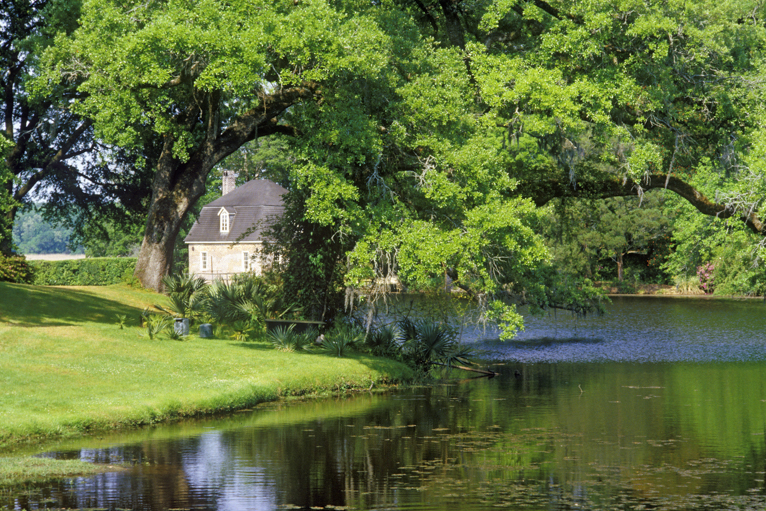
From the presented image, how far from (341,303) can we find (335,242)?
2.87 meters

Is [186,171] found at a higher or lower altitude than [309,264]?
higher

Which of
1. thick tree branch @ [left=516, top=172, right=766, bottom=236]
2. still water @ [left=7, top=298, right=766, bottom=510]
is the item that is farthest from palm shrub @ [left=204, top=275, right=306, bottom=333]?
thick tree branch @ [left=516, top=172, right=766, bottom=236]

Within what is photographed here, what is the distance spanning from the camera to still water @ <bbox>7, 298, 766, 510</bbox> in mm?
12352

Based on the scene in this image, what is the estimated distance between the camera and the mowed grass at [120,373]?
17484 millimetres

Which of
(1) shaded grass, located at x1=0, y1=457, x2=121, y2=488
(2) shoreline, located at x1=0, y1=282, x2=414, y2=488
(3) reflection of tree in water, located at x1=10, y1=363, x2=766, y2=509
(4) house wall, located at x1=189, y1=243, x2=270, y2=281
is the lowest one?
(3) reflection of tree in water, located at x1=10, y1=363, x2=766, y2=509

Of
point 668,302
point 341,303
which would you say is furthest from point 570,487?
point 668,302

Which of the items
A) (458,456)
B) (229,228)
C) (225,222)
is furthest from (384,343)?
(225,222)

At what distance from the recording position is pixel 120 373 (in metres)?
20.9

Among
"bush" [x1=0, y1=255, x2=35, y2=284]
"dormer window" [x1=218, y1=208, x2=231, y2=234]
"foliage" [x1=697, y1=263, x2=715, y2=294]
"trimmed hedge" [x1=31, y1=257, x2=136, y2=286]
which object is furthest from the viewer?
"dormer window" [x1=218, y1=208, x2=231, y2=234]

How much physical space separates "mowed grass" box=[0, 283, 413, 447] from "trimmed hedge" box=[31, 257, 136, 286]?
28226 millimetres

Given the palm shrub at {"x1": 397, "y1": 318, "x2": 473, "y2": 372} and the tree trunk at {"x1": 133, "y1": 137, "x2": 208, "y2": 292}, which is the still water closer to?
the palm shrub at {"x1": 397, "y1": 318, "x2": 473, "y2": 372}

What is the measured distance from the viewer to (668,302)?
63062 mm

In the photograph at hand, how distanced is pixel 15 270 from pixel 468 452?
28.3m

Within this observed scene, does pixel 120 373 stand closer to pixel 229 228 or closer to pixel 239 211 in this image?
pixel 239 211
